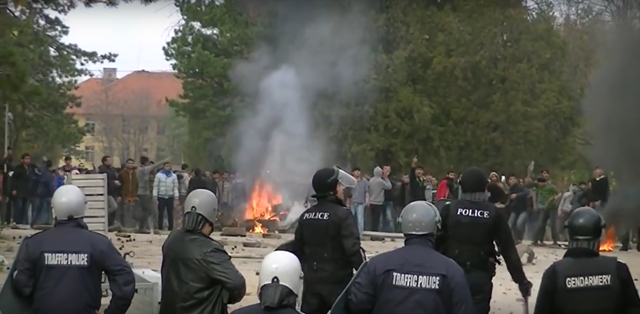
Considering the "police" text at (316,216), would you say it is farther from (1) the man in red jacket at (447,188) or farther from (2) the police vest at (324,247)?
(1) the man in red jacket at (447,188)

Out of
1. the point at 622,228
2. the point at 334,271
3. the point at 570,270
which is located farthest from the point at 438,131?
the point at 570,270

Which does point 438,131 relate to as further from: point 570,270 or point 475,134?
point 570,270

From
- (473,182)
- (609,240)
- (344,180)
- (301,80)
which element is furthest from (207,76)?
(473,182)

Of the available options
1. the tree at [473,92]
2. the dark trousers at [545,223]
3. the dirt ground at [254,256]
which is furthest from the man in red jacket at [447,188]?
the tree at [473,92]

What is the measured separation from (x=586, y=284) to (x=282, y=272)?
171cm

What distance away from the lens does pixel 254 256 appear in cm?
1602

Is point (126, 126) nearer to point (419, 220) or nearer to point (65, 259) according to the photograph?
point (65, 259)

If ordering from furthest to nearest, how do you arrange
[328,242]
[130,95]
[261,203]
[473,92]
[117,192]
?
[130,95] → [473,92] → [261,203] → [117,192] → [328,242]

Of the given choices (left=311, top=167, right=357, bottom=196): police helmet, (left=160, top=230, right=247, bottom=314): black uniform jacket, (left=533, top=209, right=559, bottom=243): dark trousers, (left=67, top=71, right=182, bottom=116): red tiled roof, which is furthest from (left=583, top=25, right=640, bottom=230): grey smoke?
(left=67, top=71, right=182, bottom=116): red tiled roof

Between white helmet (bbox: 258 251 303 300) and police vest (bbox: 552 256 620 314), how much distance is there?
1549mm

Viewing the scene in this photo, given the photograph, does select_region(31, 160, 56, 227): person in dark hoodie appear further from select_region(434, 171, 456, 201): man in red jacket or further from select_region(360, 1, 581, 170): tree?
select_region(360, 1, 581, 170): tree

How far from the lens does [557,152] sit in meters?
30.9

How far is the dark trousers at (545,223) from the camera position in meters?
19.5

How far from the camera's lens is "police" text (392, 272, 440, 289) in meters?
4.82
